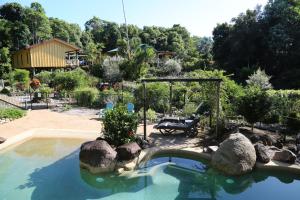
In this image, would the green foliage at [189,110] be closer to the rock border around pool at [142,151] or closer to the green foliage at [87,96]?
the rock border around pool at [142,151]

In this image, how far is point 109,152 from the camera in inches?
338

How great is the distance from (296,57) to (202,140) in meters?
23.8

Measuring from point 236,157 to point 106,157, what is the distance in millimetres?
3677

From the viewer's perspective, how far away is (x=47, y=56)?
36.5m

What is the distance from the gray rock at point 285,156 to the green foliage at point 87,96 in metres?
12.1

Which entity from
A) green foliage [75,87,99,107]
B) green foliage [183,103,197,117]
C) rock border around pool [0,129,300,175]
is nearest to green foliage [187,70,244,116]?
green foliage [183,103,197,117]

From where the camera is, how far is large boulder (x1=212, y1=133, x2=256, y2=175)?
27.9 ft

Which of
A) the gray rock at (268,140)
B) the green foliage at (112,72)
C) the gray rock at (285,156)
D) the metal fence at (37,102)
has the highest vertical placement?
the green foliage at (112,72)

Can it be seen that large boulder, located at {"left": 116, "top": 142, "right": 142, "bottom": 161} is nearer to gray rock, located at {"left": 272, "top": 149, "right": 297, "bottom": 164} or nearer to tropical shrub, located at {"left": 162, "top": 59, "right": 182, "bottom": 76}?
gray rock, located at {"left": 272, "top": 149, "right": 297, "bottom": 164}

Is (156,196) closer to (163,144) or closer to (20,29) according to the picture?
(163,144)

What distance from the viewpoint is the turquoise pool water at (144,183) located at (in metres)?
7.74

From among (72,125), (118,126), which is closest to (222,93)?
(118,126)

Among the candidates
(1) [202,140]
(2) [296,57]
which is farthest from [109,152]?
(2) [296,57]

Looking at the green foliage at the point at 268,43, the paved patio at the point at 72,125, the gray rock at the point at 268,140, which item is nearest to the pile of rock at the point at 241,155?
the gray rock at the point at 268,140
